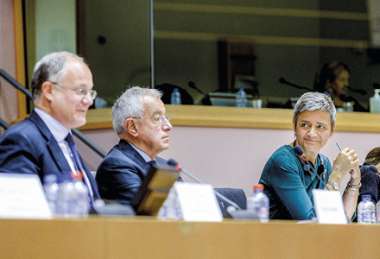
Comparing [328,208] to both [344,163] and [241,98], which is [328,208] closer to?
[344,163]

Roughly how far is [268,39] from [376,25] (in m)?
0.76

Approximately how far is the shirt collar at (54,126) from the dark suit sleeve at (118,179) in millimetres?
375

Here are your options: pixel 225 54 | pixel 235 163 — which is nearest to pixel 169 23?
pixel 225 54

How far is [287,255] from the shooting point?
310 centimetres

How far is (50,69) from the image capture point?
3.49 metres

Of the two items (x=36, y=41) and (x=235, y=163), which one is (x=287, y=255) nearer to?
(x=235, y=163)

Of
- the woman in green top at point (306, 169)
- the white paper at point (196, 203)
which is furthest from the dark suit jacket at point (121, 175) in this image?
the white paper at point (196, 203)

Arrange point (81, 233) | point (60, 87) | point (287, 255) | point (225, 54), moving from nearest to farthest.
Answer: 1. point (81, 233)
2. point (287, 255)
3. point (60, 87)
4. point (225, 54)

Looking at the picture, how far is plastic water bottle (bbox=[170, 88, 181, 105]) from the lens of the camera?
254 inches

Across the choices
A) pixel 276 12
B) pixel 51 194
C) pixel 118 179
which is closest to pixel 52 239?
pixel 51 194

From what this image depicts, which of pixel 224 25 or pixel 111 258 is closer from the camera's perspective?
pixel 111 258

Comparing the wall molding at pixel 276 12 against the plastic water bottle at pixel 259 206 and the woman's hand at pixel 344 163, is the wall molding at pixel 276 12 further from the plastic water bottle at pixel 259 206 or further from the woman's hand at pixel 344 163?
the plastic water bottle at pixel 259 206

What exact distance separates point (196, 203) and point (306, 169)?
1452mm

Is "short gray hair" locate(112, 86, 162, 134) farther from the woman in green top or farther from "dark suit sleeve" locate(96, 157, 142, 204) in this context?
the woman in green top
